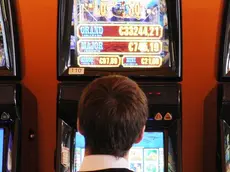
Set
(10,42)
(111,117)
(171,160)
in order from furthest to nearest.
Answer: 1. (10,42)
2. (171,160)
3. (111,117)

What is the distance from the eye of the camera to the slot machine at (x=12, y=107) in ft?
5.85

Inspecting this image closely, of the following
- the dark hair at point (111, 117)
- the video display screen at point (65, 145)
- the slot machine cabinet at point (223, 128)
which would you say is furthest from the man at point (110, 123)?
the slot machine cabinet at point (223, 128)

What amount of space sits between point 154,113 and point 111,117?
68 centimetres

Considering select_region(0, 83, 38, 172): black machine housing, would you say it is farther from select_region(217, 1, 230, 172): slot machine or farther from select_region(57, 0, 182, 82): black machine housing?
select_region(217, 1, 230, 172): slot machine

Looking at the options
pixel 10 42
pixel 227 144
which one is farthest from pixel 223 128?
pixel 10 42

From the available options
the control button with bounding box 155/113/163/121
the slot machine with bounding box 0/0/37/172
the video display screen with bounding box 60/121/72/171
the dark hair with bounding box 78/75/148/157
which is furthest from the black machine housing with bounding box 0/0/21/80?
the dark hair with bounding box 78/75/148/157

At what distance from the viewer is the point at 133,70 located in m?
1.85

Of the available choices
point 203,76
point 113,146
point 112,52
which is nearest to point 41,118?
point 112,52

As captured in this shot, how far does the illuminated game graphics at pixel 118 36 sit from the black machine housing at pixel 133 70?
19 millimetres

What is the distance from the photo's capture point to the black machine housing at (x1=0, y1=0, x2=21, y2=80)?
1.87m

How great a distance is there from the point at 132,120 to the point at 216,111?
2.53ft

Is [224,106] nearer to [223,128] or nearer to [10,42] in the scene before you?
[223,128]

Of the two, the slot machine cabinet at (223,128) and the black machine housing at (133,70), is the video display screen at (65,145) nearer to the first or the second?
A: the black machine housing at (133,70)

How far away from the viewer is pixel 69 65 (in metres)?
1.83
